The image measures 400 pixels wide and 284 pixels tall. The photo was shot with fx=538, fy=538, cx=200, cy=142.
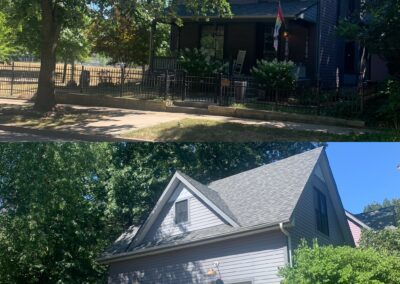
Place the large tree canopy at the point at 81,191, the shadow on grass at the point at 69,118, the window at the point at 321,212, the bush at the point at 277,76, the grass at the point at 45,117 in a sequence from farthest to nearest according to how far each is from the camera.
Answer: the bush at the point at 277,76 → the grass at the point at 45,117 → the shadow on grass at the point at 69,118 → the large tree canopy at the point at 81,191 → the window at the point at 321,212

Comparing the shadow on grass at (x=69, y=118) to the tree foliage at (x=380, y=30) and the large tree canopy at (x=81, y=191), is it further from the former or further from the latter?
the tree foliage at (x=380, y=30)

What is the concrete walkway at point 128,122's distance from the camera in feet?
29.4

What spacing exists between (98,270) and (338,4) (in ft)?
35.4

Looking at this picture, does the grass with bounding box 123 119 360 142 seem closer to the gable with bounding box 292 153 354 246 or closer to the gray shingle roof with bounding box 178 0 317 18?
the gable with bounding box 292 153 354 246

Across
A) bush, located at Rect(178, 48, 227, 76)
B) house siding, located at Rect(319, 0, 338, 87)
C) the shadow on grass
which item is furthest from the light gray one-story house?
house siding, located at Rect(319, 0, 338, 87)

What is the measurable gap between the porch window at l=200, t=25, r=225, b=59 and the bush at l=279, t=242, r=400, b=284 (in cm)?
1084

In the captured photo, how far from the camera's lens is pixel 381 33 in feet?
36.4

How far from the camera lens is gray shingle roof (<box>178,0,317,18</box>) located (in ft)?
45.8

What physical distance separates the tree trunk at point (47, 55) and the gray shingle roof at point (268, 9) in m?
5.24

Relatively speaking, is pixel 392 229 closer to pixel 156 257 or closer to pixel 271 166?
pixel 271 166

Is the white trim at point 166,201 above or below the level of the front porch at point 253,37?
below

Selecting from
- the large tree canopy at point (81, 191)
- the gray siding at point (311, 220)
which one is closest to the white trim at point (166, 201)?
the large tree canopy at point (81, 191)

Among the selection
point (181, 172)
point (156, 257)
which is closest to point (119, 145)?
point (181, 172)

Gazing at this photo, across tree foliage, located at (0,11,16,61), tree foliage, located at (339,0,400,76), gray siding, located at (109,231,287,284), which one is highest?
tree foliage, located at (339,0,400,76)
